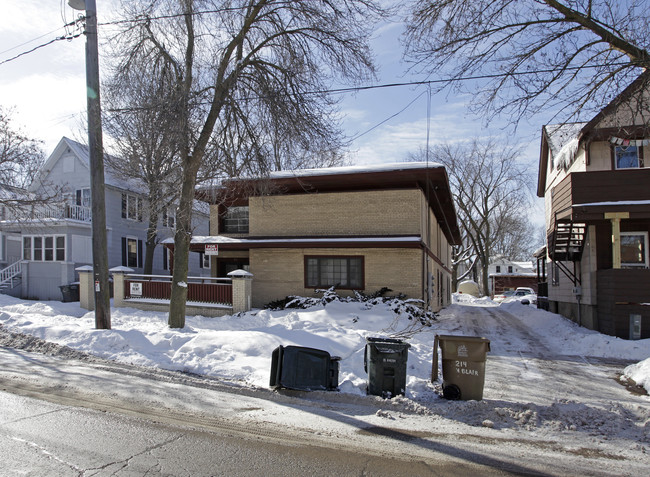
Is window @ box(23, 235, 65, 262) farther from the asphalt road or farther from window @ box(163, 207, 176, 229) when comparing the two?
the asphalt road

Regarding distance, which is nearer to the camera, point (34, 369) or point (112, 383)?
point (112, 383)

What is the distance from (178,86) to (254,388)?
339 inches

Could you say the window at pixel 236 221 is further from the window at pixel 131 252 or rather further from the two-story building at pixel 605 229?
the two-story building at pixel 605 229

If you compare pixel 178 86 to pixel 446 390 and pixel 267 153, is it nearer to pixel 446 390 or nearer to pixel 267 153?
pixel 267 153

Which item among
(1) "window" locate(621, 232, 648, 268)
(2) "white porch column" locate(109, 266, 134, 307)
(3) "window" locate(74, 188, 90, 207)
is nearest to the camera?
(1) "window" locate(621, 232, 648, 268)

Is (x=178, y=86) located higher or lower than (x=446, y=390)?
higher

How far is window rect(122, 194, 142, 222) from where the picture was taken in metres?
27.9

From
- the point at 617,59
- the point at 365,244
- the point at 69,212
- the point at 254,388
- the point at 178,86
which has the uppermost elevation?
the point at 178,86

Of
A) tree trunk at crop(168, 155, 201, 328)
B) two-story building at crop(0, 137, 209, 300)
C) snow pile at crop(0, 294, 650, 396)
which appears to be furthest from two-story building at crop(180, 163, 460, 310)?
two-story building at crop(0, 137, 209, 300)

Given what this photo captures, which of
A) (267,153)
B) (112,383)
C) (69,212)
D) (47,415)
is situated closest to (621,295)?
(267,153)

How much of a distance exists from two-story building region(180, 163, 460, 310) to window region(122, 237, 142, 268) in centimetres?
1040

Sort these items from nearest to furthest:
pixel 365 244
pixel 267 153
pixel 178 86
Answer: pixel 178 86 → pixel 267 153 → pixel 365 244

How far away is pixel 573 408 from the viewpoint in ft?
20.9

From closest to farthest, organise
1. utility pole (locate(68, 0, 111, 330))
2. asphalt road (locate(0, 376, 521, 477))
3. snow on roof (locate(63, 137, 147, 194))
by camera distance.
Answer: asphalt road (locate(0, 376, 521, 477)) < utility pole (locate(68, 0, 111, 330)) < snow on roof (locate(63, 137, 147, 194))
